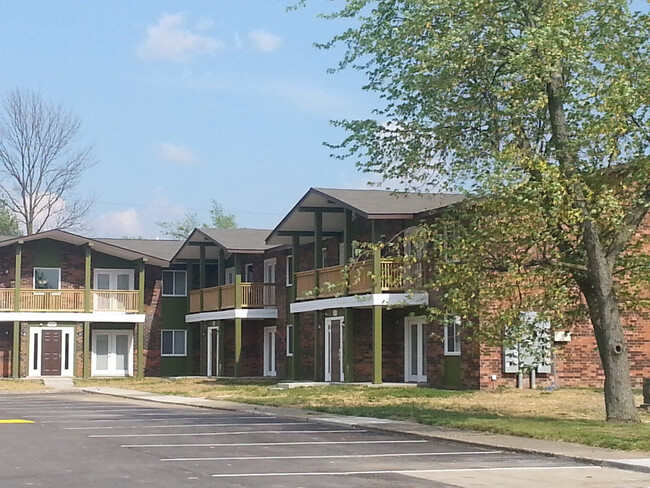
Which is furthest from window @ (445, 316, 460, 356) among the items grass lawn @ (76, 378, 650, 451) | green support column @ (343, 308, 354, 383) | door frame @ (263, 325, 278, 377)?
door frame @ (263, 325, 278, 377)

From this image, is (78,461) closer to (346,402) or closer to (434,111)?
(434,111)

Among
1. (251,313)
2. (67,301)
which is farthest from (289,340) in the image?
(67,301)

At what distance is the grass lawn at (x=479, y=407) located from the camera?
1853 centimetres

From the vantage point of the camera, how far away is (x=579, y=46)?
750 inches

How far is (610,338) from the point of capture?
66.3 ft

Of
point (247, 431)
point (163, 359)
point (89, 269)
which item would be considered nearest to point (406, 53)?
point (247, 431)

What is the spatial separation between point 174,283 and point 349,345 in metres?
19.2

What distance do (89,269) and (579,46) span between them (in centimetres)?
3235

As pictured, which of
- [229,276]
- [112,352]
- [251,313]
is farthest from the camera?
[229,276]

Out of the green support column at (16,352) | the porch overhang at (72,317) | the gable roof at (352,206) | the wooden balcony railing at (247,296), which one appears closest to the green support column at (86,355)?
the porch overhang at (72,317)

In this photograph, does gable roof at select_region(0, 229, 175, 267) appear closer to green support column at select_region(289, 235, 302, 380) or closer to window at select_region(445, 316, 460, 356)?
green support column at select_region(289, 235, 302, 380)

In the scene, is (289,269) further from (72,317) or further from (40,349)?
(40,349)

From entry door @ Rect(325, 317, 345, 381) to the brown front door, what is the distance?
15.2 meters

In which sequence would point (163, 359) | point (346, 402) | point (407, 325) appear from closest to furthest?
point (346, 402), point (407, 325), point (163, 359)
